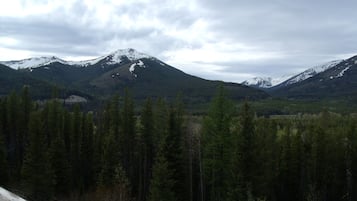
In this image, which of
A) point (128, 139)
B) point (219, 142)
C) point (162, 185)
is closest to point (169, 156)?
point (162, 185)

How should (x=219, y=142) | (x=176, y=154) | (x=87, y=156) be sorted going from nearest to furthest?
(x=219, y=142) < (x=176, y=154) < (x=87, y=156)

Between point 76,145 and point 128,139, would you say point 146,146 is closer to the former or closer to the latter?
point 128,139

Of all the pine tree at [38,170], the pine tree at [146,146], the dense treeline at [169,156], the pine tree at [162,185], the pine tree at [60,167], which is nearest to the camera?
the pine tree at [162,185]

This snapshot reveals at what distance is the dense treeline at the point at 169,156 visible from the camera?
147 ft

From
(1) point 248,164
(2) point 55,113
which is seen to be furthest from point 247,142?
(2) point 55,113

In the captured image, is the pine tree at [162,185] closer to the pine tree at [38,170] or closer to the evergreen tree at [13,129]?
the pine tree at [38,170]

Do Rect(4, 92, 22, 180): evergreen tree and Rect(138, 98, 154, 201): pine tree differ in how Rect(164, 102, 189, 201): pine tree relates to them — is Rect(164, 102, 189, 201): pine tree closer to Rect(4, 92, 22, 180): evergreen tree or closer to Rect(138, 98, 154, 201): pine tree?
Rect(138, 98, 154, 201): pine tree

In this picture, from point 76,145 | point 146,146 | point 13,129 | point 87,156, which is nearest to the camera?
point 146,146

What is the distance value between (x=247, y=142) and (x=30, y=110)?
41528 mm

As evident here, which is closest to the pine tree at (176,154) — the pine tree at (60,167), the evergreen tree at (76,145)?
the pine tree at (60,167)

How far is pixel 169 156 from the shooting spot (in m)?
48.6

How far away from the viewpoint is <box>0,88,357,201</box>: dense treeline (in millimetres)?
44938

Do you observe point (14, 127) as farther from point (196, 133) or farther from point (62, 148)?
point (196, 133)

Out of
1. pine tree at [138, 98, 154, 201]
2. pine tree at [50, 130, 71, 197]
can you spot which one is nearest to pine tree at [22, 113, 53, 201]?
pine tree at [50, 130, 71, 197]
